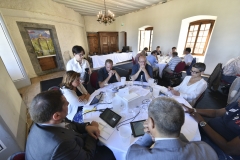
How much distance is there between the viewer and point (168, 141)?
57 cm

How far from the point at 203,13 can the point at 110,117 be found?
19.7 feet

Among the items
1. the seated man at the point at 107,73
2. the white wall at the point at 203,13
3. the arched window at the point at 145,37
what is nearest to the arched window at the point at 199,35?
the white wall at the point at 203,13

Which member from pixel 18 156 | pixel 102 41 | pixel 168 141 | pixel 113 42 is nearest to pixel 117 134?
pixel 168 141

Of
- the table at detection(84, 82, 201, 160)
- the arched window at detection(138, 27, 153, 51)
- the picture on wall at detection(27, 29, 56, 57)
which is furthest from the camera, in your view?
the arched window at detection(138, 27, 153, 51)

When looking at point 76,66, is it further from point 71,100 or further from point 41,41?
point 41,41

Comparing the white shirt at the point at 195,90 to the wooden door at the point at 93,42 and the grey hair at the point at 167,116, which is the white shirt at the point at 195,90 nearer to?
the grey hair at the point at 167,116

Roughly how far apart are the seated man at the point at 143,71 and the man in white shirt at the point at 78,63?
4.32 ft

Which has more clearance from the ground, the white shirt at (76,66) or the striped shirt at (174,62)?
the white shirt at (76,66)

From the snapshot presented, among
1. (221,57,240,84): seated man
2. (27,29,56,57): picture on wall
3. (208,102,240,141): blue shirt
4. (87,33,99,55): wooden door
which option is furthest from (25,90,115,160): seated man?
(87,33,99,55): wooden door

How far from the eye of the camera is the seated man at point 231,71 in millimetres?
2613

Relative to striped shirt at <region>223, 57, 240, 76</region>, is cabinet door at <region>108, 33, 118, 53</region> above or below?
above

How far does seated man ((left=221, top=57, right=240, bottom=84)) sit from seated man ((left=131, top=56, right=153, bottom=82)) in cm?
236

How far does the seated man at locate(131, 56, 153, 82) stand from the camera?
2.13m

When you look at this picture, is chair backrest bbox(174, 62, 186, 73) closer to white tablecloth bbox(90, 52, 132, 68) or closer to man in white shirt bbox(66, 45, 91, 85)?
man in white shirt bbox(66, 45, 91, 85)
